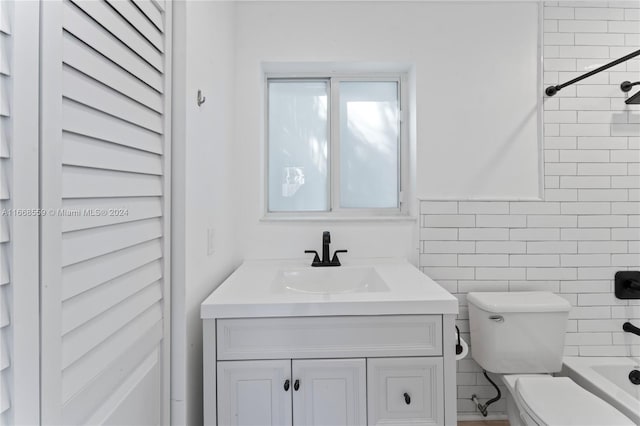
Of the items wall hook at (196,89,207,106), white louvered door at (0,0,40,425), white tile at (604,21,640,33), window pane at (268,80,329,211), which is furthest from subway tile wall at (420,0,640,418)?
white louvered door at (0,0,40,425)

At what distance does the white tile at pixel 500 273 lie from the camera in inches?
69.6

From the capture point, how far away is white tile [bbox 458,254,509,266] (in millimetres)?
1772

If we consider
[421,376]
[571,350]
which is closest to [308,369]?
[421,376]

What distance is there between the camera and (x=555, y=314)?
5.04 ft

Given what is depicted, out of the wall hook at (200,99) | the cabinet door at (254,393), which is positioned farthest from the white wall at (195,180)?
the cabinet door at (254,393)

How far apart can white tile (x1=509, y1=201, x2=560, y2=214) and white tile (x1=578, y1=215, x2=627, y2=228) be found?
0.48 ft

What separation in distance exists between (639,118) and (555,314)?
1.19 m

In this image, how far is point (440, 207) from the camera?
1.78 metres

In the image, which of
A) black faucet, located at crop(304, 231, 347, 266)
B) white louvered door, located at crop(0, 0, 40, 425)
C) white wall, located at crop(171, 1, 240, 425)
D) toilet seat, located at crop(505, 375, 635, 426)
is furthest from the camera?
black faucet, located at crop(304, 231, 347, 266)

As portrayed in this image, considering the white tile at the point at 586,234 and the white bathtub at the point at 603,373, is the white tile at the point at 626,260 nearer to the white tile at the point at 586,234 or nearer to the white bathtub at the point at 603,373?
the white tile at the point at 586,234

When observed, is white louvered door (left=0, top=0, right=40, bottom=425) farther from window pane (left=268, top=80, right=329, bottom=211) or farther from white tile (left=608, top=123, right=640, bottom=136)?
white tile (left=608, top=123, right=640, bottom=136)

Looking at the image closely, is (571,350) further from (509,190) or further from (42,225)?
(42,225)

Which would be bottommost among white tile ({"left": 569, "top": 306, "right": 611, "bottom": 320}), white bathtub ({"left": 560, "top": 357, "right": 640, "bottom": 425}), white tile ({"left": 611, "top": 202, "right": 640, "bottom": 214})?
white bathtub ({"left": 560, "top": 357, "right": 640, "bottom": 425})

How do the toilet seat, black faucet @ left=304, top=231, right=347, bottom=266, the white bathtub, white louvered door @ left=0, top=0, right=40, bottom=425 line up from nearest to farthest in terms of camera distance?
white louvered door @ left=0, top=0, right=40, bottom=425, the toilet seat, the white bathtub, black faucet @ left=304, top=231, right=347, bottom=266
